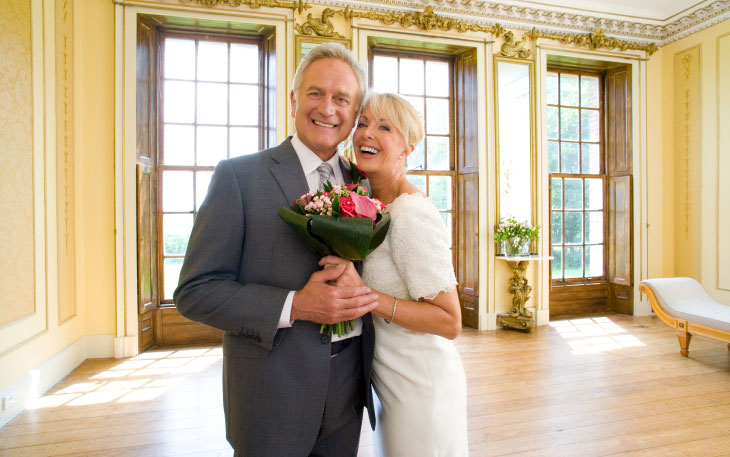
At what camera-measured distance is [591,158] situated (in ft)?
20.4

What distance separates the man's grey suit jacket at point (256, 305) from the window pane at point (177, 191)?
12.7 feet

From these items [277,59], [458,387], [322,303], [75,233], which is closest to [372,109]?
[322,303]

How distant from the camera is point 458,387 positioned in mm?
1402

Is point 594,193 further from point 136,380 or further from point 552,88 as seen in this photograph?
point 136,380

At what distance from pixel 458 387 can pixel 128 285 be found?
391cm

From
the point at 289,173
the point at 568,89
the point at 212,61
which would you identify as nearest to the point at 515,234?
the point at 568,89

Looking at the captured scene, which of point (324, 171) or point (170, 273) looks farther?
point (170, 273)

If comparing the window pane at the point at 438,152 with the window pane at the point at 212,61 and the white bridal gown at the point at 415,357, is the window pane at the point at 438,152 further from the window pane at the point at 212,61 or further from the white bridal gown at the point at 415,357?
the white bridal gown at the point at 415,357

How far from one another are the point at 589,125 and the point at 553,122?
0.70m

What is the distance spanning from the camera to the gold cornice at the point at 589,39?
546cm

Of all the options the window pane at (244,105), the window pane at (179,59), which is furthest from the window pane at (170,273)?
the window pane at (179,59)

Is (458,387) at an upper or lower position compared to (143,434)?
upper

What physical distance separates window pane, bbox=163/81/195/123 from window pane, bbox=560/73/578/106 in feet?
16.4

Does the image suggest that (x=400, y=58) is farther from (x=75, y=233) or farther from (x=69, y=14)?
(x=75, y=233)
